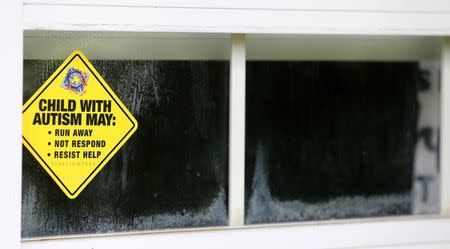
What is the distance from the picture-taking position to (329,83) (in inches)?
132

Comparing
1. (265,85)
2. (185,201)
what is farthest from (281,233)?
(265,85)

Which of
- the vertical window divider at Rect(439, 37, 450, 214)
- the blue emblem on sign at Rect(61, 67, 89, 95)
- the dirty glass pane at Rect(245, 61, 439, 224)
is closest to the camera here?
the blue emblem on sign at Rect(61, 67, 89, 95)

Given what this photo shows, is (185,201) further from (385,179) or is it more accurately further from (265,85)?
(385,179)

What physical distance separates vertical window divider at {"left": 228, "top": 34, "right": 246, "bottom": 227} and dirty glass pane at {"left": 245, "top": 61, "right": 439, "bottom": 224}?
69mm

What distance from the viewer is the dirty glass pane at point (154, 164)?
9.39 feet

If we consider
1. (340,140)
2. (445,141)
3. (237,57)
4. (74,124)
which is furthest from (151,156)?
(445,141)

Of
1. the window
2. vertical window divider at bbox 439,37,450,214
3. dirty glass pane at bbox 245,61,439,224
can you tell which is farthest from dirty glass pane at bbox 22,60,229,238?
vertical window divider at bbox 439,37,450,214

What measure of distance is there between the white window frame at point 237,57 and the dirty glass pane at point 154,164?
2.3 inches

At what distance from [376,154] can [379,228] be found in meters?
0.40

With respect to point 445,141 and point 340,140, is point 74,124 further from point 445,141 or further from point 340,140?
point 445,141

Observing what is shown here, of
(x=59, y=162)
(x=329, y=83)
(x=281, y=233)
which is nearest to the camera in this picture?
(x=59, y=162)

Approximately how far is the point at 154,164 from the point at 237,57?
0.58m

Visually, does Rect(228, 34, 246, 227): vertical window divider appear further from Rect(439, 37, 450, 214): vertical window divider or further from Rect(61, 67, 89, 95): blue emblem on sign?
Rect(439, 37, 450, 214): vertical window divider

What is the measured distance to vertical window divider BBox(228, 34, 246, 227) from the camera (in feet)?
9.89
